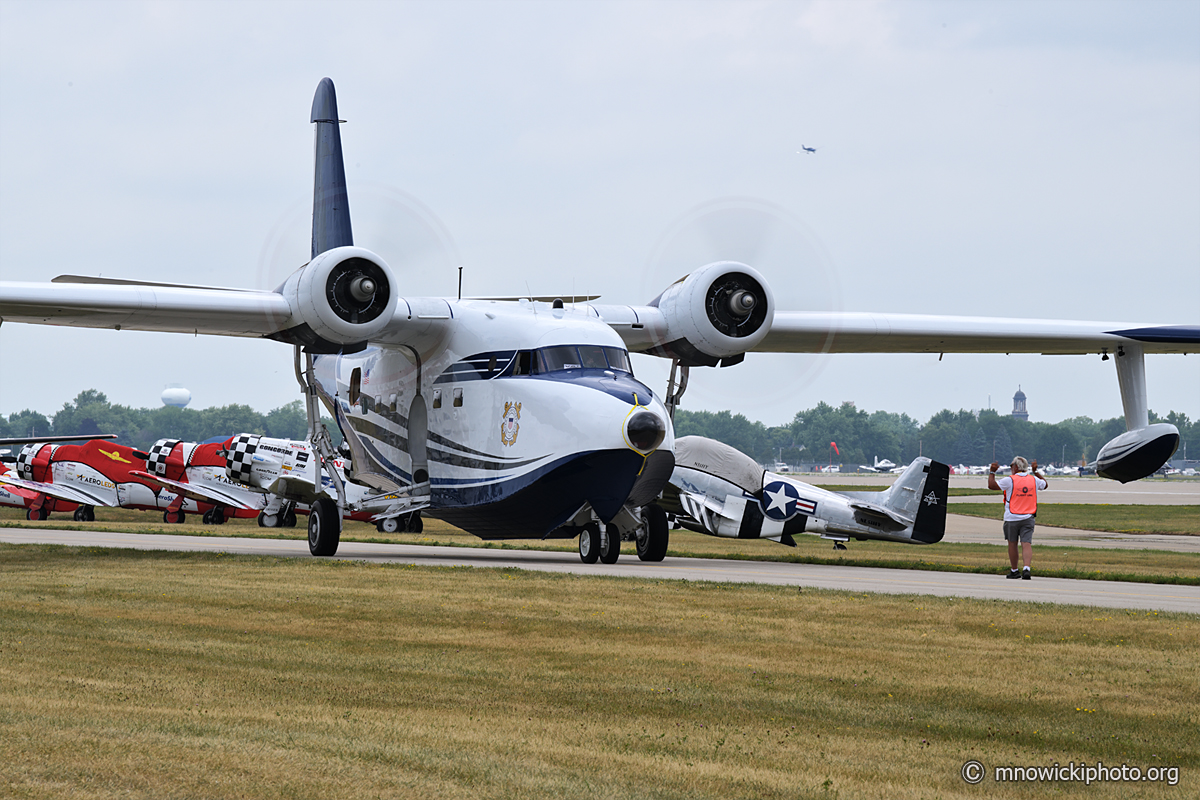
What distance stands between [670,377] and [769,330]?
210 centimetres

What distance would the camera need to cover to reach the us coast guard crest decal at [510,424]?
802 inches

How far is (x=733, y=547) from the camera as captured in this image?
29.7 m

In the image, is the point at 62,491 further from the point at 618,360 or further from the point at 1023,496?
the point at 1023,496

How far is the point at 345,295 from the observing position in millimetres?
20703

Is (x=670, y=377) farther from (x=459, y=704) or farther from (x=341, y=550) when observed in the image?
(x=459, y=704)

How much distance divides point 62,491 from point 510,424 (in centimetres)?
2810

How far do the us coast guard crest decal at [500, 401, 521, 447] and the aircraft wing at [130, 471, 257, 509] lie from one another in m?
23.2

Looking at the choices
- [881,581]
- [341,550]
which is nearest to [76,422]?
[341,550]

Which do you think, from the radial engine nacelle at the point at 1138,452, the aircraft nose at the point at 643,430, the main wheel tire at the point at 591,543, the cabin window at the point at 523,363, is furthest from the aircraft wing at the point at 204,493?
the radial engine nacelle at the point at 1138,452

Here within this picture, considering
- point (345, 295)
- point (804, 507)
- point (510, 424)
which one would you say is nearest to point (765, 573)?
point (510, 424)

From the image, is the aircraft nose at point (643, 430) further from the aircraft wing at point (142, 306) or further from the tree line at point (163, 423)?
the tree line at point (163, 423)

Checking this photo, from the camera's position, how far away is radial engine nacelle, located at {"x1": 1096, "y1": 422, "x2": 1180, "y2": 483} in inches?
1010

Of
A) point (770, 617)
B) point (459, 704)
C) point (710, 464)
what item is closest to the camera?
point (459, 704)

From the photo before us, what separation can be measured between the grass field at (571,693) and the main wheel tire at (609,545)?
6.07 metres
